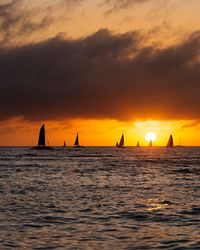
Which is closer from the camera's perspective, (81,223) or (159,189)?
(81,223)

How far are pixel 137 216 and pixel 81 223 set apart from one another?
4.15 meters

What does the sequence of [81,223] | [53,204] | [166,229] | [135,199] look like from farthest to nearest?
[135,199] → [53,204] → [81,223] → [166,229]

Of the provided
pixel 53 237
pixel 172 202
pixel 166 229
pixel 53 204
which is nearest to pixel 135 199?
pixel 172 202

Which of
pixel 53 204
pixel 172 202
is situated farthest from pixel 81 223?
pixel 172 202

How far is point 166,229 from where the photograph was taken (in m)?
22.4

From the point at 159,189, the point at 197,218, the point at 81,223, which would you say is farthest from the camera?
the point at 159,189

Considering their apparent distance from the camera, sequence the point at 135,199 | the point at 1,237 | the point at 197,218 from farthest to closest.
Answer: the point at 135,199
the point at 197,218
the point at 1,237

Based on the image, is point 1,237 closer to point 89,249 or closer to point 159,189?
point 89,249

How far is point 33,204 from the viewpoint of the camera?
31.4 meters

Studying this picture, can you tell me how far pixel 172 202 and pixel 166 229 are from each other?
11.0 m

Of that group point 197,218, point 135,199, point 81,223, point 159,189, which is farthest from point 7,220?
point 159,189

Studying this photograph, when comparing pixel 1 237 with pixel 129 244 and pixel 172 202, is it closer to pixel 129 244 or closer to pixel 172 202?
pixel 129 244

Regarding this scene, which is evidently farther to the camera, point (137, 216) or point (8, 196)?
point (8, 196)

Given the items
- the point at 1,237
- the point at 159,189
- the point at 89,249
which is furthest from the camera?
the point at 159,189
